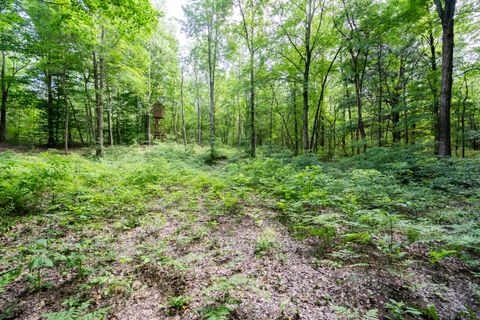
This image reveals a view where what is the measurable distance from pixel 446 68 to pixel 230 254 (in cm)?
1056

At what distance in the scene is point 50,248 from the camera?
9.99ft

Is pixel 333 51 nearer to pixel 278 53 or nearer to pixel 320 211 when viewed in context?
pixel 278 53

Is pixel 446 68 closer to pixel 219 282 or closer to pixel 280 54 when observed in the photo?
pixel 280 54

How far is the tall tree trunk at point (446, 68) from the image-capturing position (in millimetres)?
7172

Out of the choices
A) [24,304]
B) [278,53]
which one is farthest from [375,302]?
[278,53]

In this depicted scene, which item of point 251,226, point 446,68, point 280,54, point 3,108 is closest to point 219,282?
point 251,226

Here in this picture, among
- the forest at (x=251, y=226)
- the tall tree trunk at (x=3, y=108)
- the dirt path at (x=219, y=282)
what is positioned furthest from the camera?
the tall tree trunk at (x=3, y=108)

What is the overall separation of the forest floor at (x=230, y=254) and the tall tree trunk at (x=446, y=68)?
8.26 ft

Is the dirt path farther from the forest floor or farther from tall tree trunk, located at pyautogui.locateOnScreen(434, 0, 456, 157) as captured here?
tall tree trunk, located at pyautogui.locateOnScreen(434, 0, 456, 157)

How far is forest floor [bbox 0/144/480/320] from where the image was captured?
6.77ft

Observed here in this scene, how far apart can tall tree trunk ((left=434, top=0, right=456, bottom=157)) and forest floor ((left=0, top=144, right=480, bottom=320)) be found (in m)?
2.52

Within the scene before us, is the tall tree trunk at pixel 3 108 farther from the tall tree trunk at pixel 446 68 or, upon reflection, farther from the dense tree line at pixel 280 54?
the tall tree trunk at pixel 446 68

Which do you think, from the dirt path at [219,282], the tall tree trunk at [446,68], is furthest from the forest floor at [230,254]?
the tall tree trunk at [446,68]

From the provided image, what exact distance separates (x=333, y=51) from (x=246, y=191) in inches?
540
